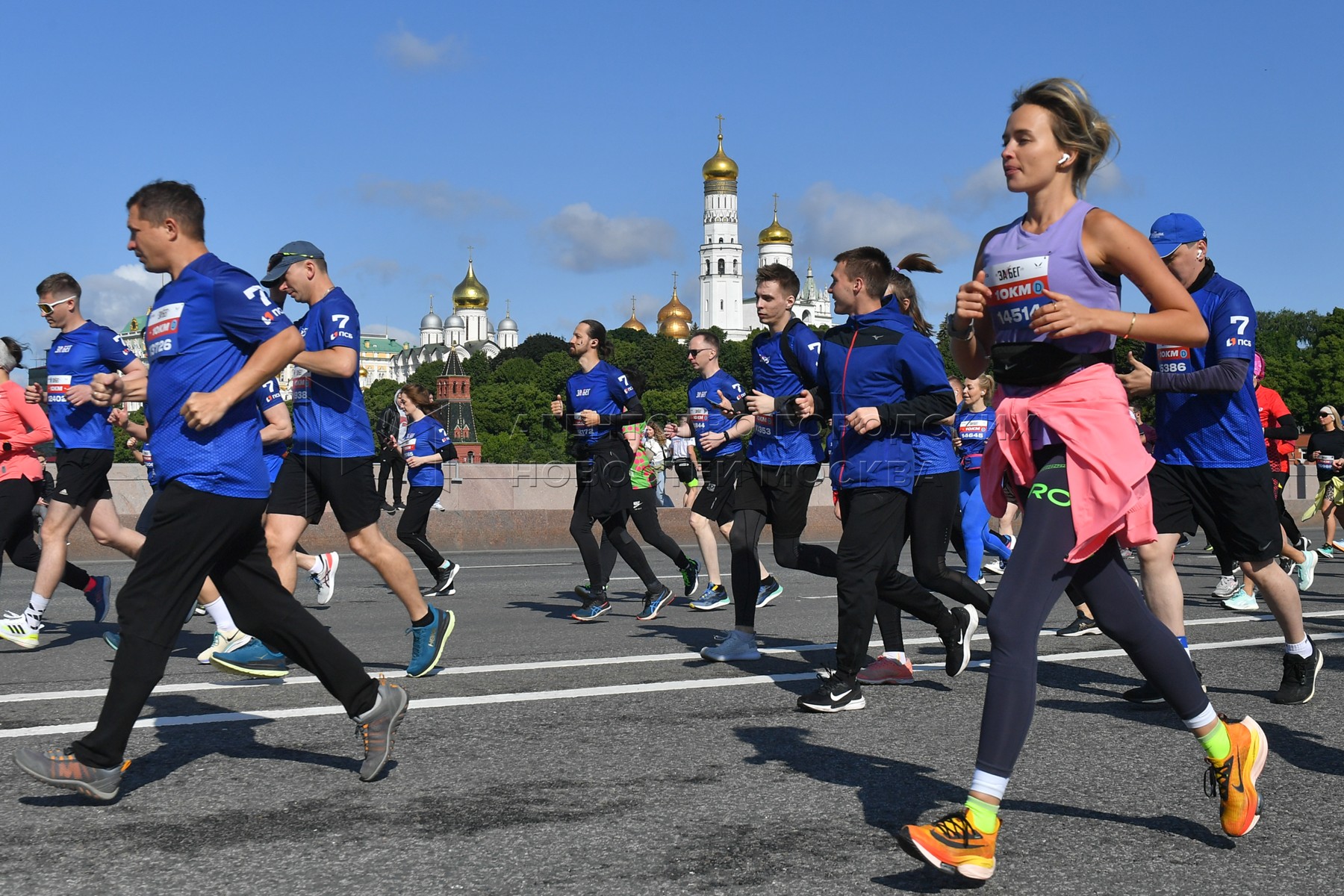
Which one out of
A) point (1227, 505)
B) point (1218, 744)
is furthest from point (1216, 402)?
point (1218, 744)

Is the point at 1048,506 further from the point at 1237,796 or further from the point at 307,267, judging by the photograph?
the point at 307,267

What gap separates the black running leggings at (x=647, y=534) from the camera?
11.0m

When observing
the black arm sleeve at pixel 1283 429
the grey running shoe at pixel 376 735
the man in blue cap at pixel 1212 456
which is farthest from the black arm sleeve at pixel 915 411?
the black arm sleeve at pixel 1283 429

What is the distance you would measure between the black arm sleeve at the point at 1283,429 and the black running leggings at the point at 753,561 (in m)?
6.25

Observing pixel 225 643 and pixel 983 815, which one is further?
pixel 225 643

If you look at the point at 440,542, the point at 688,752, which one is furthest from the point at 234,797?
the point at 440,542

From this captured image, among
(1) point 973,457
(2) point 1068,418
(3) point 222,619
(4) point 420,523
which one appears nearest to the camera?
(2) point 1068,418

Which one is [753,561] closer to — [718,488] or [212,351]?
[718,488]

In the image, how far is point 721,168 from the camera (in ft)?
641

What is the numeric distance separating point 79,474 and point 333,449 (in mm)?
2470

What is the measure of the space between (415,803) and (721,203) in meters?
198

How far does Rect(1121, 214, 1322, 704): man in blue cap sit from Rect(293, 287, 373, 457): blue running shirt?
3.58 meters

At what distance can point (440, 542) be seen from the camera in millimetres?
18594

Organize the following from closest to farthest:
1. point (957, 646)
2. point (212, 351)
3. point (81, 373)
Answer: point (212, 351) < point (957, 646) < point (81, 373)
